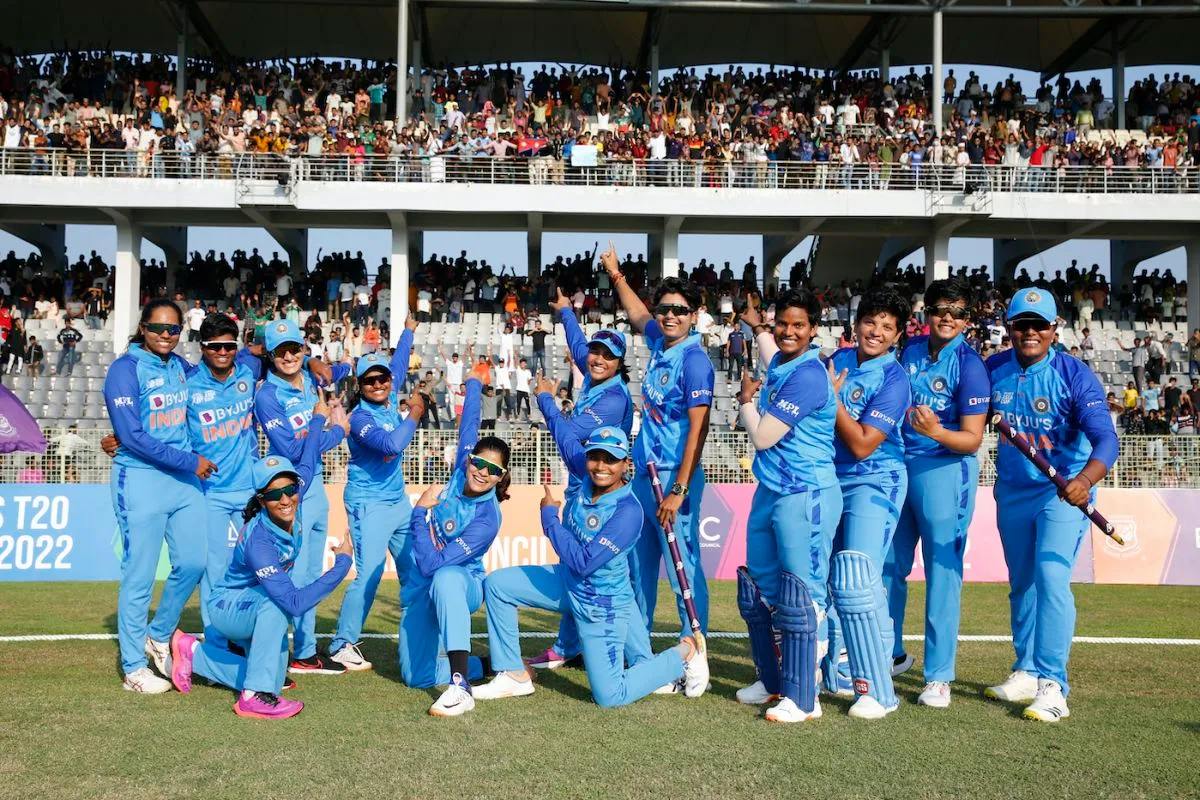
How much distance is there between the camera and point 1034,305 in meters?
6.64

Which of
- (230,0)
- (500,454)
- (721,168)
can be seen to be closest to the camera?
(500,454)

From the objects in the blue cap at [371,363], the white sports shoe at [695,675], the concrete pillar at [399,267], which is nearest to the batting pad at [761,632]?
the white sports shoe at [695,675]

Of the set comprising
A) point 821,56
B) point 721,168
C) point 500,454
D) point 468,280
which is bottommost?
point 500,454

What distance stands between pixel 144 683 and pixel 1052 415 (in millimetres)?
5417

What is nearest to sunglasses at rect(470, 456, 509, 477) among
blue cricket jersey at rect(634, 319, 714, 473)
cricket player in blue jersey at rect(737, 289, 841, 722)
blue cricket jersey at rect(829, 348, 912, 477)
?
blue cricket jersey at rect(634, 319, 714, 473)

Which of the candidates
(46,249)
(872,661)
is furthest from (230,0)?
(872,661)

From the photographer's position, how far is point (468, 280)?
27.9 meters

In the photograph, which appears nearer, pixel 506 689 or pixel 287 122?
pixel 506 689

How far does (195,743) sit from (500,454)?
2.42 meters

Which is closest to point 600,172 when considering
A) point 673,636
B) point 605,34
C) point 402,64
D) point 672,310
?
point 402,64

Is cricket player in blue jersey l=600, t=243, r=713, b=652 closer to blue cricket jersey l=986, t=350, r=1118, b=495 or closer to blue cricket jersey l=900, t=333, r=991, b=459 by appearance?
blue cricket jersey l=900, t=333, r=991, b=459

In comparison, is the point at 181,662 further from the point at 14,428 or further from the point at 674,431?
the point at 14,428

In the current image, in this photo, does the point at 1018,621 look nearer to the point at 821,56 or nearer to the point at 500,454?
the point at 500,454

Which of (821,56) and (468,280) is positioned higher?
(821,56)
